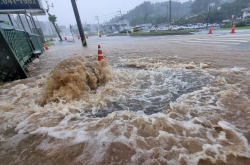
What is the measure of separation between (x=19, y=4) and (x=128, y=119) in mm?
16285

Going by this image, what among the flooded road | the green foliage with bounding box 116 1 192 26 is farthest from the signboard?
the green foliage with bounding box 116 1 192 26

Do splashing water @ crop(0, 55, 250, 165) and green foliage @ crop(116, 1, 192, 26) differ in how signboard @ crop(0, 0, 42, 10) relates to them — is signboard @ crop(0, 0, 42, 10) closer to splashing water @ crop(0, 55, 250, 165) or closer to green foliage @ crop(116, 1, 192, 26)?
splashing water @ crop(0, 55, 250, 165)

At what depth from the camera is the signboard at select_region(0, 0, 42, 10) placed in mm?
12398

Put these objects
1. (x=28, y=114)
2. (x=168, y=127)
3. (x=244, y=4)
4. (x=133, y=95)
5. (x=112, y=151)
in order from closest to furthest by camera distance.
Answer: (x=112, y=151)
(x=168, y=127)
(x=28, y=114)
(x=133, y=95)
(x=244, y=4)

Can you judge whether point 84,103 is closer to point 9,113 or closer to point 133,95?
point 133,95

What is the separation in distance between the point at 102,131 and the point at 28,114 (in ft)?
4.72

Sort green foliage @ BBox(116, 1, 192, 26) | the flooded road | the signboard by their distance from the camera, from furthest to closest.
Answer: green foliage @ BBox(116, 1, 192, 26) → the signboard → the flooded road

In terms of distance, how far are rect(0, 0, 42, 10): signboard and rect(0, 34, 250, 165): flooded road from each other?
12.9 m

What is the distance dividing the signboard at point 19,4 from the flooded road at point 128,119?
42.2 feet

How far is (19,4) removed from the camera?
13.2m

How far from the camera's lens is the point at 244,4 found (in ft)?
152

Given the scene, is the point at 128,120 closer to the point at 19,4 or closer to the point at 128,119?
the point at 128,119

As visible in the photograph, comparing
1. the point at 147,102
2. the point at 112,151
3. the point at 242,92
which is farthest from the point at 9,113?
the point at 242,92

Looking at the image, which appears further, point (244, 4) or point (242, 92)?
point (244, 4)
